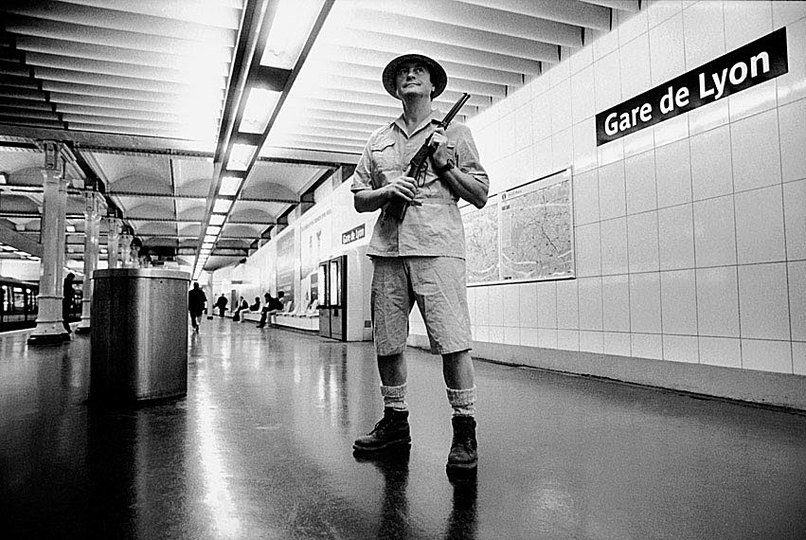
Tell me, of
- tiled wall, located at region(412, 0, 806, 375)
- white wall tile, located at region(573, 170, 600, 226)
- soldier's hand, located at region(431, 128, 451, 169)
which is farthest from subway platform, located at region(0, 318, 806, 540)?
white wall tile, located at region(573, 170, 600, 226)

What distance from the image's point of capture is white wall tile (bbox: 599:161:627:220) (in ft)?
16.8

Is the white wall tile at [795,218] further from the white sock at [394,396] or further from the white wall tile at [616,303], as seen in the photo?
the white sock at [394,396]

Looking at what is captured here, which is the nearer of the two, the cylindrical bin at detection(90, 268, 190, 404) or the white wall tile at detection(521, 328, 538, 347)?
the cylindrical bin at detection(90, 268, 190, 404)

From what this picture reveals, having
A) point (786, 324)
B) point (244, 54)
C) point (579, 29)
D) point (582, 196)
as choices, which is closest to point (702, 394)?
point (786, 324)

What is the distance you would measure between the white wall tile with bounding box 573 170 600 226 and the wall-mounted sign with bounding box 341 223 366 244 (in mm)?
5931

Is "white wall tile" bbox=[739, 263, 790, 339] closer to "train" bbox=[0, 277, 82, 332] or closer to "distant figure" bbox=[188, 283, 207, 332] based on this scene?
"distant figure" bbox=[188, 283, 207, 332]

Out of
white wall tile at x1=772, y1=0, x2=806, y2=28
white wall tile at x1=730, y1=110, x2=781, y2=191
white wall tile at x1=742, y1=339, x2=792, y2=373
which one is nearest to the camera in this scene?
white wall tile at x1=772, y1=0, x2=806, y2=28

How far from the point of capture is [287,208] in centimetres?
2022

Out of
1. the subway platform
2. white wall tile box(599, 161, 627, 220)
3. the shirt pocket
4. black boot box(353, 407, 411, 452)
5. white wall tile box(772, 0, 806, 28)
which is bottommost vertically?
the subway platform

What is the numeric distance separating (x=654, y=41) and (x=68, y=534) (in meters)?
5.25

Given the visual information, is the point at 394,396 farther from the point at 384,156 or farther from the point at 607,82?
the point at 607,82

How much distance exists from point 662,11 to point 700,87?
2.94 feet

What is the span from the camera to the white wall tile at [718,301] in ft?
13.3

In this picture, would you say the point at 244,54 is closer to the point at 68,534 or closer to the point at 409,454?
the point at 409,454
